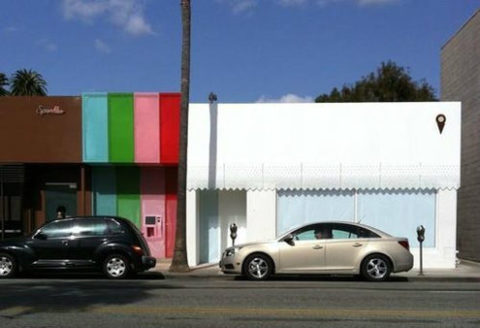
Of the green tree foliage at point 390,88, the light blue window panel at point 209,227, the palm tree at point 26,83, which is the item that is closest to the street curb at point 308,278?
the light blue window panel at point 209,227

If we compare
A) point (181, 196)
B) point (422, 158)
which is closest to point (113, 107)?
point (181, 196)

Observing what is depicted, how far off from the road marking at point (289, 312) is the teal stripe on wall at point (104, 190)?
10.5 metres

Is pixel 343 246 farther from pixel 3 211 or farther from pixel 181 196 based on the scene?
pixel 3 211

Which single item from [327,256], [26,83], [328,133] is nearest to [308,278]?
[327,256]

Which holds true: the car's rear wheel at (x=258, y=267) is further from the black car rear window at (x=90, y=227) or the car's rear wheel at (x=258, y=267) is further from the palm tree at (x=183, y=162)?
the black car rear window at (x=90, y=227)

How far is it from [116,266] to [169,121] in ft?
17.8

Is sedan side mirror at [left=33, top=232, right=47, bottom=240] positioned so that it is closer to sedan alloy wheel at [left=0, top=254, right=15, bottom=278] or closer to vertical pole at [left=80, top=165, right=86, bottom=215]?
sedan alloy wheel at [left=0, top=254, right=15, bottom=278]

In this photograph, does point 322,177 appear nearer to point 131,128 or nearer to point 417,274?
point 417,274

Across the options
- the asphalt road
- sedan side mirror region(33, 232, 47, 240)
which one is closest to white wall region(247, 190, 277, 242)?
the asphalt road

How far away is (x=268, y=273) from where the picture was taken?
14.7 meters

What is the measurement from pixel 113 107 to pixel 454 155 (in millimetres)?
10018

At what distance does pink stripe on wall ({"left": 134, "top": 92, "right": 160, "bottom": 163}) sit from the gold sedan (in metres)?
5.36

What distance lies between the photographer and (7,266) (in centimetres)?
1502

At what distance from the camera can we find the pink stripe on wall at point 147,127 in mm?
18797
